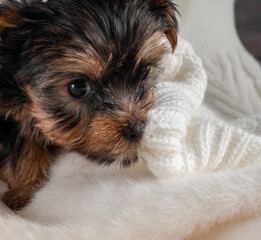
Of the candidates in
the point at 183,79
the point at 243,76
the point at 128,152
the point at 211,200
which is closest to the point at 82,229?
the point at 128,152

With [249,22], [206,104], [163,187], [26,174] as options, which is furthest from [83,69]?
[249,22]

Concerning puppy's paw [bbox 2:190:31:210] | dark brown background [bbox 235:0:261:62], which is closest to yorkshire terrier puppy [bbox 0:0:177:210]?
puppy's paw [bbox 2:190:31:210]

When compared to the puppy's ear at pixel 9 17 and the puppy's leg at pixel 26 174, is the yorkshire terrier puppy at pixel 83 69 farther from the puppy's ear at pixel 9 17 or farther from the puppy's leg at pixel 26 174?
the puppy's leg at pixel 26 174

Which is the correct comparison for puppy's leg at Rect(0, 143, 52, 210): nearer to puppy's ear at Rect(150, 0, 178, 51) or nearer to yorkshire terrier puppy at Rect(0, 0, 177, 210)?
yorkshire terrier puppy at Rect(0, 0, 177, 210)

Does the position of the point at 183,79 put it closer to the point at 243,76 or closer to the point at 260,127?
the point at 260,127

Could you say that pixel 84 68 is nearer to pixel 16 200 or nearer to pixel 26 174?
pixel 26 174

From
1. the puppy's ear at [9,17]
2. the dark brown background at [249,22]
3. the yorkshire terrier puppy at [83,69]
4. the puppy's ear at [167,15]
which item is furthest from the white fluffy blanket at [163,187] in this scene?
the dark brown background at [249,22]
